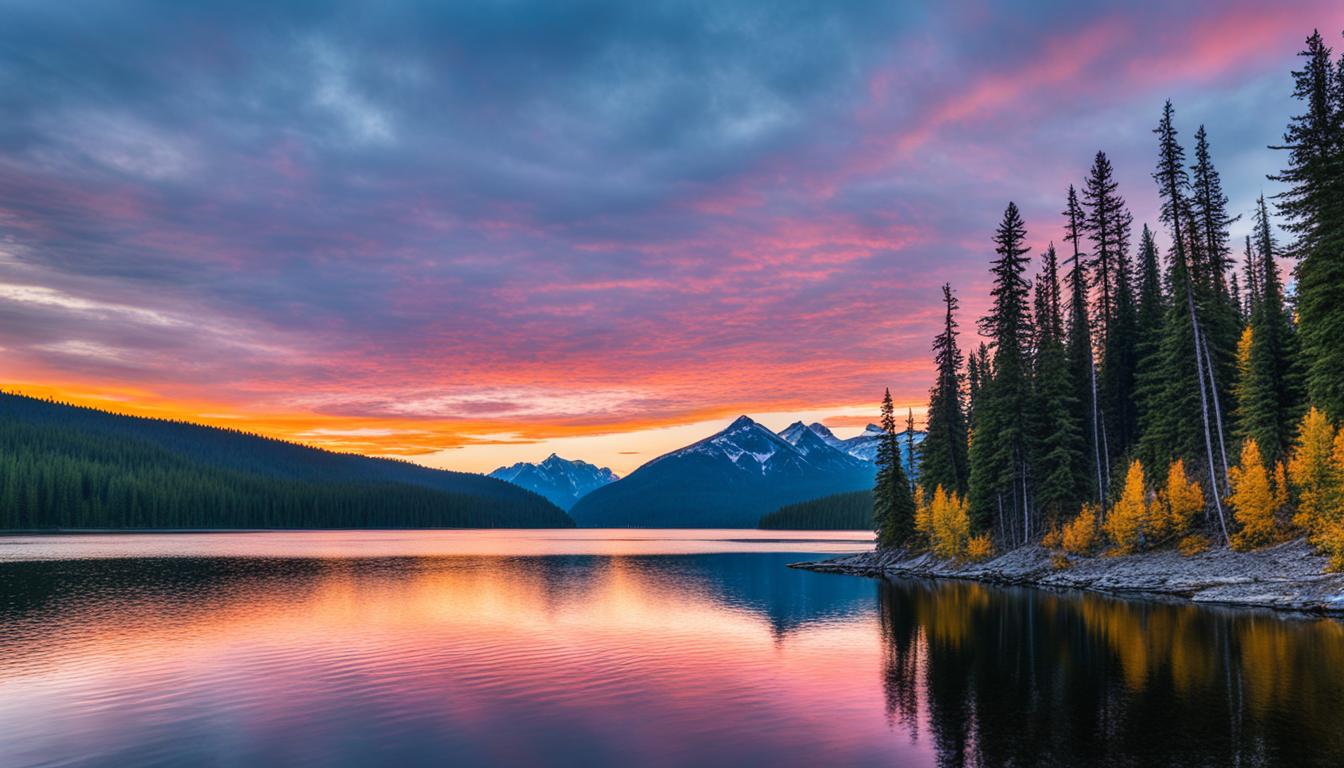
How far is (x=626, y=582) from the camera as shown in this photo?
8381 centimetres

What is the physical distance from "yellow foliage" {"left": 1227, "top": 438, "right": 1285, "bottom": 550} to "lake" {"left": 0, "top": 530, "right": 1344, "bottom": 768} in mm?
9962

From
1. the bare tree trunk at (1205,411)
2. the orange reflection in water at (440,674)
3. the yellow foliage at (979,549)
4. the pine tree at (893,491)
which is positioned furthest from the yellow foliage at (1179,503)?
the pine tree at (893,491)

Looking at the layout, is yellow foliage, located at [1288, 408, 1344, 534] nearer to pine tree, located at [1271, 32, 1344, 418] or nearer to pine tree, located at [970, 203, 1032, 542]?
pine tree, located at [1271, 32, 1344, 418]

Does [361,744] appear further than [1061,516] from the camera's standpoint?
No

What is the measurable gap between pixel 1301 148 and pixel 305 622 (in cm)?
7521

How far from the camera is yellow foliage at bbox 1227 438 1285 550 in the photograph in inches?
2160

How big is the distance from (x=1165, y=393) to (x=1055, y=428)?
14306 mm

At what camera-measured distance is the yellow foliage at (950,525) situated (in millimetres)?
84688

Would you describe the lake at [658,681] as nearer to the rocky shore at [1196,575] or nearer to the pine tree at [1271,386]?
the rocky shore at [1196,575]

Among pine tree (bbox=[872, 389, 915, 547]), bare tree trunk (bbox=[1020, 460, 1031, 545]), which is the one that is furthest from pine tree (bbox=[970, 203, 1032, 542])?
pine tree (bbox=[872, 389, 915, 547])

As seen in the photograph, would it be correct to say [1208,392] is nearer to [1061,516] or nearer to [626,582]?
[1061,516]

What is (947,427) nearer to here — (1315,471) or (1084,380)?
(1084,380)

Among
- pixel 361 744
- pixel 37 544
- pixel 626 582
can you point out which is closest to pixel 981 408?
pixel 626 582

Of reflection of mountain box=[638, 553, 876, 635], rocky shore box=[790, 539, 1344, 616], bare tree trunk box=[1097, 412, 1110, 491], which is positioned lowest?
reflection of mountain box=[638, 553, 876, 635]
